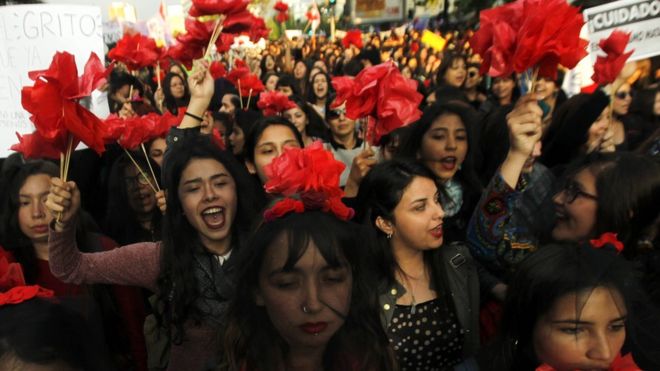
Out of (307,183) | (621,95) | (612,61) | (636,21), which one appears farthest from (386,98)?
(621,95)

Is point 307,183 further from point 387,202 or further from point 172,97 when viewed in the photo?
point 172,97

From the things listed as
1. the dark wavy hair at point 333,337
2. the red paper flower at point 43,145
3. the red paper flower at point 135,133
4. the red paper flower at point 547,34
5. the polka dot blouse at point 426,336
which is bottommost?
the polka dot blouse at point 426,336

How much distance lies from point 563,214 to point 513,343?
680mm

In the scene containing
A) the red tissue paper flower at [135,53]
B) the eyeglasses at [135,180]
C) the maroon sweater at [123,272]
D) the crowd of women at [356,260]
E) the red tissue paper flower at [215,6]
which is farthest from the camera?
the red tissue paper flower at [135,53]

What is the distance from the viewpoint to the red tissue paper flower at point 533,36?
2064 mm

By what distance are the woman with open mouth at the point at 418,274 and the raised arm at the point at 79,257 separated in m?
0.83

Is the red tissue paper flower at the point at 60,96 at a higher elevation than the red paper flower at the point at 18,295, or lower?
higher

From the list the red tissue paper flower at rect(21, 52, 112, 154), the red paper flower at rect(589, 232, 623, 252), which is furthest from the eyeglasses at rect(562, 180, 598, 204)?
the red tissue paper flower at rect(21, 52, 112, 154)

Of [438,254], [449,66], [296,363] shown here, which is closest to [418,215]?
[438,254]

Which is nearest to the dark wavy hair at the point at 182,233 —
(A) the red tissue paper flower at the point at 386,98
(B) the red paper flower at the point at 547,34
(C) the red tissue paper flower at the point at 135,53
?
(A) the red tissue paper flower at the point at 386,98

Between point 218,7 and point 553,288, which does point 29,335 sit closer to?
point 553,288

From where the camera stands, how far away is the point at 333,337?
174cm

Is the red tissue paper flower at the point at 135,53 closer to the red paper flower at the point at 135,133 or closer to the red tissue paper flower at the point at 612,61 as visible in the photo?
the red paper flower at the point at 135,133

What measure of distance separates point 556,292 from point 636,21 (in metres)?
2.81
